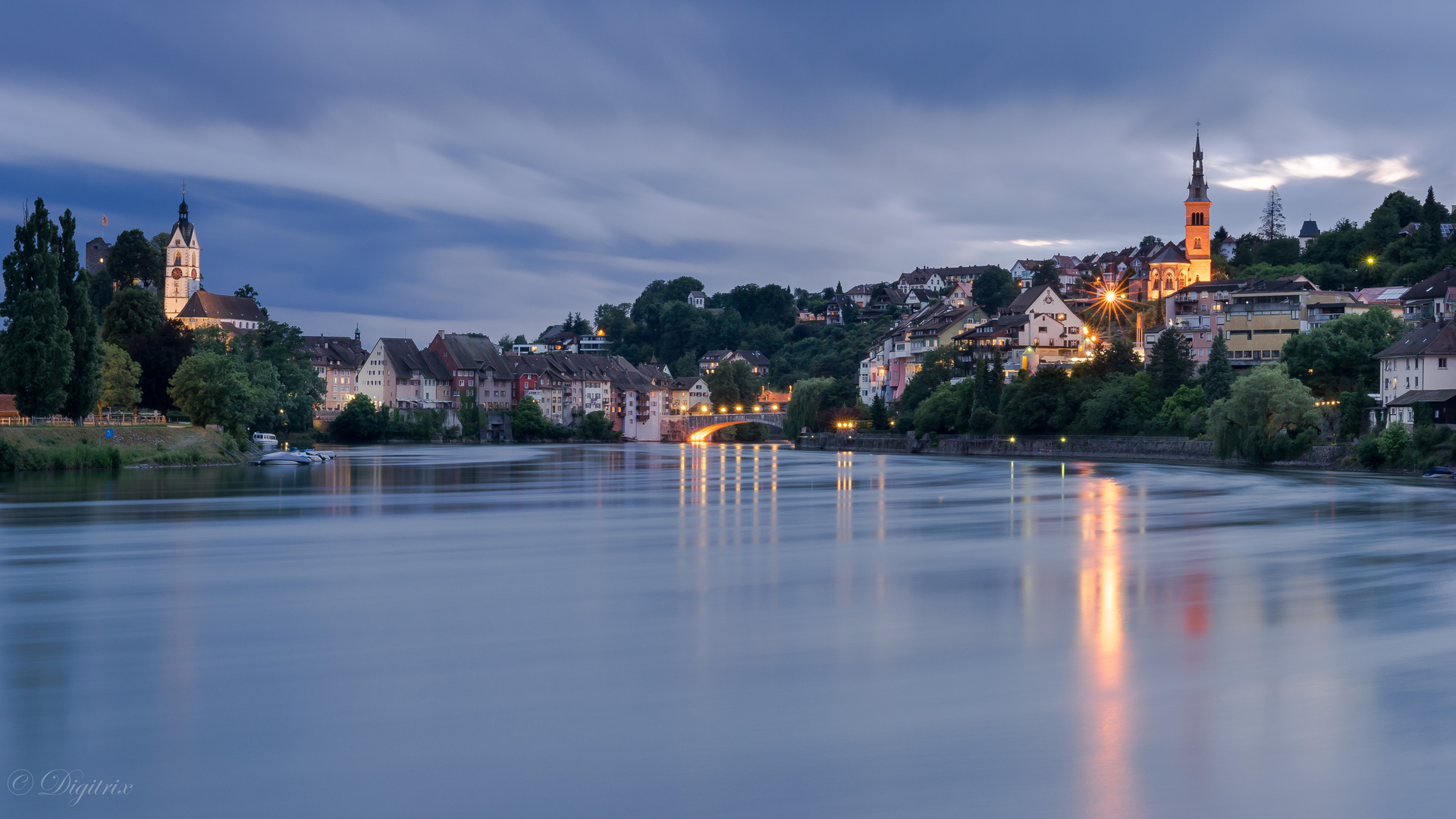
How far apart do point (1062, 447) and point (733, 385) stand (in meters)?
66.8

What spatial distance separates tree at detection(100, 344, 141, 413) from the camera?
55812 mm

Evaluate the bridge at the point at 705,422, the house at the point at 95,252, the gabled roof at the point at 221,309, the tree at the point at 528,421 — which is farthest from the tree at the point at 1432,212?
the house at the point at 95,252

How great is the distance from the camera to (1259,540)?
25.2 m

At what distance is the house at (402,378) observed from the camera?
121 m

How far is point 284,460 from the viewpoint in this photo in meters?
60.3

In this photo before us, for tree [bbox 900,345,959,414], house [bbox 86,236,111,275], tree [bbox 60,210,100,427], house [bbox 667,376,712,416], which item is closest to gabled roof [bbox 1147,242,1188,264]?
tree [bbox 900,345,959,414]

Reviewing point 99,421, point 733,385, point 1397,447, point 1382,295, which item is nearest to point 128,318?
point 99,421

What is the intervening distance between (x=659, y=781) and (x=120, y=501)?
29887mm

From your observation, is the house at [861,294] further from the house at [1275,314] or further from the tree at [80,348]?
the tree at [80,348]

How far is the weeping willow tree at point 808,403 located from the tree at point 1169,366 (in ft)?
114

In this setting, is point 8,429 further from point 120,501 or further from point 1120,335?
point 1120,335

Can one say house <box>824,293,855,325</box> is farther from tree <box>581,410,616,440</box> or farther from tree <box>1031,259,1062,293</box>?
tree <box>581,410,616,440</box>

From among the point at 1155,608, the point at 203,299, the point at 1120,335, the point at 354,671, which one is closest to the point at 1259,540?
the point at 1155,608

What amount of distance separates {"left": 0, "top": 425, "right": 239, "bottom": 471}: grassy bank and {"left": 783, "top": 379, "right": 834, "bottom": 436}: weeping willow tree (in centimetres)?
5366
